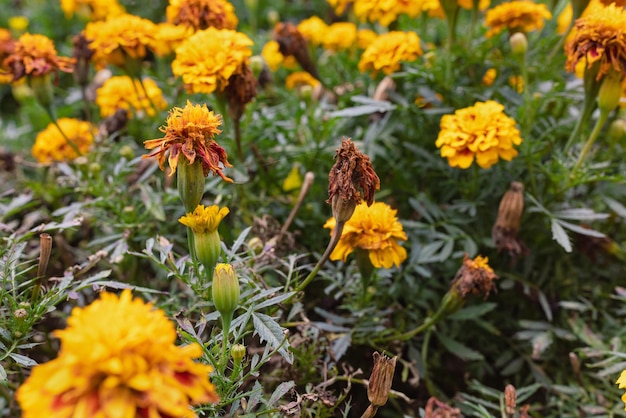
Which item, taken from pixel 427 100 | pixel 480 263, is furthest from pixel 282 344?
pixel 427 100

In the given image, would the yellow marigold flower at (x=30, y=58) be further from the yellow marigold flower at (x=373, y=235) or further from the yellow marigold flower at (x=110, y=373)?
the yellow marigold flower at (x=110, y=373)

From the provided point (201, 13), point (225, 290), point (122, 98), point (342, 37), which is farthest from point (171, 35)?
point (225, 290)

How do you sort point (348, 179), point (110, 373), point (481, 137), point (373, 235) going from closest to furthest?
point (110, 373) → point (348, 179) → point (373, 235) → point (481, 137)

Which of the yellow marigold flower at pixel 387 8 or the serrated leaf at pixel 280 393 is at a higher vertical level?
the yellow marigold flower at pixel 387 8

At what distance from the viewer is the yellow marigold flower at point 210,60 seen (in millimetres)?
1178

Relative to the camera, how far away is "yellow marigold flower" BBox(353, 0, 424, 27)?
1.48 m

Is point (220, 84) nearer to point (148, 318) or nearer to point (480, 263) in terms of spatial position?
point (480, 263)

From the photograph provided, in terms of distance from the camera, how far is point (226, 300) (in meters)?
0.79

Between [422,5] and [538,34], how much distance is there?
35 centimetres

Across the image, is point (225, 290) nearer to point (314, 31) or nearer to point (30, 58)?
point (30, 58)

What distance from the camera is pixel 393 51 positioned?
144 centimetres

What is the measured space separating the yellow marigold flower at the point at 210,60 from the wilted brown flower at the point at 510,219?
59cm

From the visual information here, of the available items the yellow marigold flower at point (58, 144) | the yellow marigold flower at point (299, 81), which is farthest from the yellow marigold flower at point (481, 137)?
the yellow marigold flower at point (58, 144)

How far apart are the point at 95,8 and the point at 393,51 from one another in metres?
1.01
